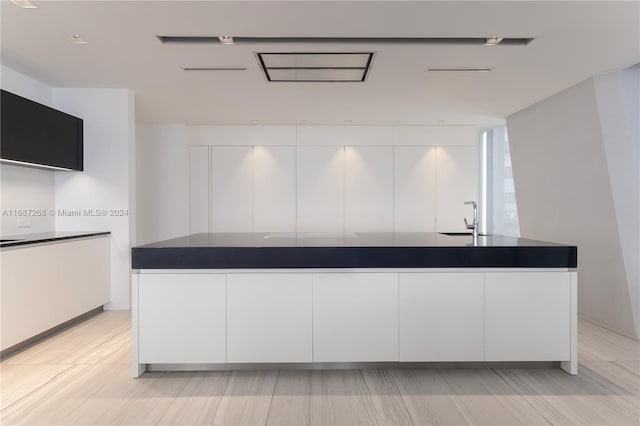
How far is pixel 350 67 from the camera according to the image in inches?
137

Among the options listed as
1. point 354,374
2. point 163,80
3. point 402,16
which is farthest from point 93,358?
point 402,16

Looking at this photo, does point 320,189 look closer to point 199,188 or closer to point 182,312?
point 199,188

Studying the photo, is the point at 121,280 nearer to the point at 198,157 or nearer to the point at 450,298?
the point at 198,157

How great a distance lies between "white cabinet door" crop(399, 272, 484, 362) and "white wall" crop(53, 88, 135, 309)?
3.22m

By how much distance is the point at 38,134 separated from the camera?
3514 millimetres

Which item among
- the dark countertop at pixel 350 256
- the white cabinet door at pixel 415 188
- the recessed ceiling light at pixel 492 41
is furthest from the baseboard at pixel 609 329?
the recessed ceiling light at pixel 492 41

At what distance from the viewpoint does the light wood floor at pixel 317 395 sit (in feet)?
6.65

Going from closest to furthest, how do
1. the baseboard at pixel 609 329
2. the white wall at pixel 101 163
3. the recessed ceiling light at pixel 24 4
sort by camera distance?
the recessed ceiling light at pixel 24 4 < the baseboard at pixel 609 329 < the white wall at pixel 101 163

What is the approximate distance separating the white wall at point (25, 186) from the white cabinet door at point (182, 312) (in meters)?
2.09

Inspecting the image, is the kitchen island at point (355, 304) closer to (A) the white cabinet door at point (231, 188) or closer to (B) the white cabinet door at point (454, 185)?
(A) the white cabinet door at point (231, 188)

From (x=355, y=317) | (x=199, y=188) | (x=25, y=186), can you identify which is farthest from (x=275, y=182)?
(x=355, y=317)

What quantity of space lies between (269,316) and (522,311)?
5.34 feet

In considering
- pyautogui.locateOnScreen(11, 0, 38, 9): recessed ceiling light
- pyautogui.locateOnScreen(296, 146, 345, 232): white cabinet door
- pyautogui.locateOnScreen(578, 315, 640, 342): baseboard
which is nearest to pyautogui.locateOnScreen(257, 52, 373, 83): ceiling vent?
pyautogui.locateOnScreen(11, 0, 38, 9): recessed ceiling light

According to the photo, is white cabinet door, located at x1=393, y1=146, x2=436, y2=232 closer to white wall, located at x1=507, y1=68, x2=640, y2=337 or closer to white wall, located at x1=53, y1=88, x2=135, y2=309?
white wall, located at x1=507, y1=68, x2=640, y2=337
